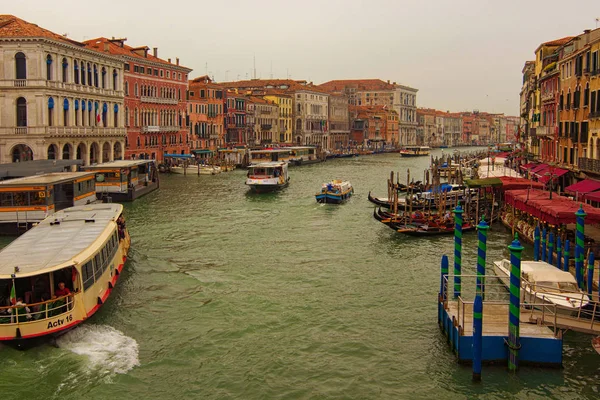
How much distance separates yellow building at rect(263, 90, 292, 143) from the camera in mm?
69438

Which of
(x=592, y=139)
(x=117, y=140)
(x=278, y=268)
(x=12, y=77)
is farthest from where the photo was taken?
(x=117, y=140)

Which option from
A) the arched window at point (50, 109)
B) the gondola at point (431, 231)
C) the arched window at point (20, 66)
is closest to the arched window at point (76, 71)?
the arched window at point (50, 109)

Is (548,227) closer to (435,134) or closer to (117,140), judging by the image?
(117,140)

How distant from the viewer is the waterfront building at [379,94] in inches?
3980

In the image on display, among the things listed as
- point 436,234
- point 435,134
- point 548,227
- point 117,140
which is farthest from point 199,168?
point 435,134

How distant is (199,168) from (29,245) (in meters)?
30.9

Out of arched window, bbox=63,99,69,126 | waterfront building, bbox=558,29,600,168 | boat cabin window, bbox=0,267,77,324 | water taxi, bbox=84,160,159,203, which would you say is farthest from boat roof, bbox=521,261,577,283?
arched window, bbox=63,99,69,126

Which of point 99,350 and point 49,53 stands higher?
point 49,53

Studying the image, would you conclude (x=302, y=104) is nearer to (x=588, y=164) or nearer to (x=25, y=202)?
(x=588, y=164)

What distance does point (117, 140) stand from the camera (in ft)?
123

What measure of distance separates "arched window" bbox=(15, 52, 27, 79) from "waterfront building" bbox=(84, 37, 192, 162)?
9253 millimetres

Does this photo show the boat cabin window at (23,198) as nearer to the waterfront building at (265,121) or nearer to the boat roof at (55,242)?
the boat roof at (55,242)

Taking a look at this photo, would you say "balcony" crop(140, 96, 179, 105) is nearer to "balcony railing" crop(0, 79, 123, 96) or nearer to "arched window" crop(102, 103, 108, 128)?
"arched window" crop(102, 103, 108, 128)

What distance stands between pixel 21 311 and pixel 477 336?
6.36 metres
